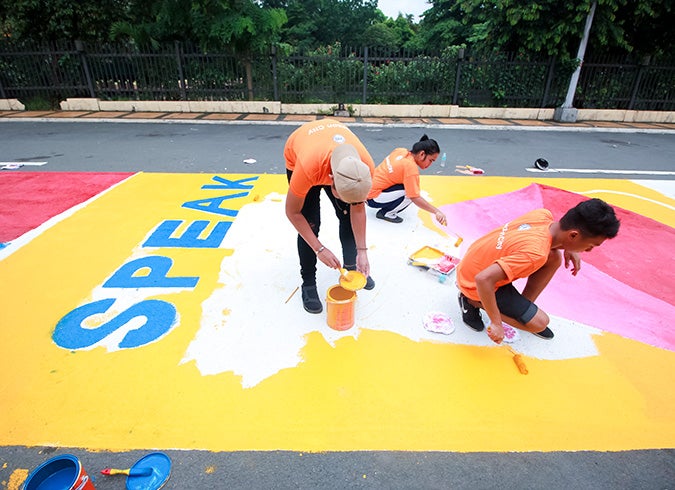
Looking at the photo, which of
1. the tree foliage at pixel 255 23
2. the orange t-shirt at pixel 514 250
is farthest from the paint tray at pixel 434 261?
the tree foliage at pixel 255 23

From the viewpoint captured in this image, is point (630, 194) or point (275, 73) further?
point (275, 73)

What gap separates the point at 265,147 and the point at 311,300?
18.5 ft

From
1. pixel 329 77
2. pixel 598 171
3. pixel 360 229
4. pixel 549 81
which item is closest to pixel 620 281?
A: pixel 360 229

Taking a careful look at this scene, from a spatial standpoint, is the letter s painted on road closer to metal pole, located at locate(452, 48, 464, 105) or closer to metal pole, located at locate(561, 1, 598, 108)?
metal pole, located at locate(452, 48, 464, 105)

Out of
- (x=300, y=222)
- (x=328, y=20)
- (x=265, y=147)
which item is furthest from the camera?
(x=328, y=20)

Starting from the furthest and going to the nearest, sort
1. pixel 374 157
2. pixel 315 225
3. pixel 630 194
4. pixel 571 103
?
1. pixel 571 103
2. pixel 374 157
3. pixel 630 194
4. pixel 315 225

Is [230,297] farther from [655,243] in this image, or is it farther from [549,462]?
[655,243]

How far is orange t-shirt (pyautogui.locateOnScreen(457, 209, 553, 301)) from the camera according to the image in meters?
2.04

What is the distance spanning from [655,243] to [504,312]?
280 cm

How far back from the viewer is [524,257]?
203cm

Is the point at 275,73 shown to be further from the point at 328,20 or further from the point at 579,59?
the point at 328,20

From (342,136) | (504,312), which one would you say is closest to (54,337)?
(342,136)

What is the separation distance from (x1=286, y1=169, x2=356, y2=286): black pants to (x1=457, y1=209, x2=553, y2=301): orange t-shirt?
90 cm

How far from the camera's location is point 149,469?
1731mm
